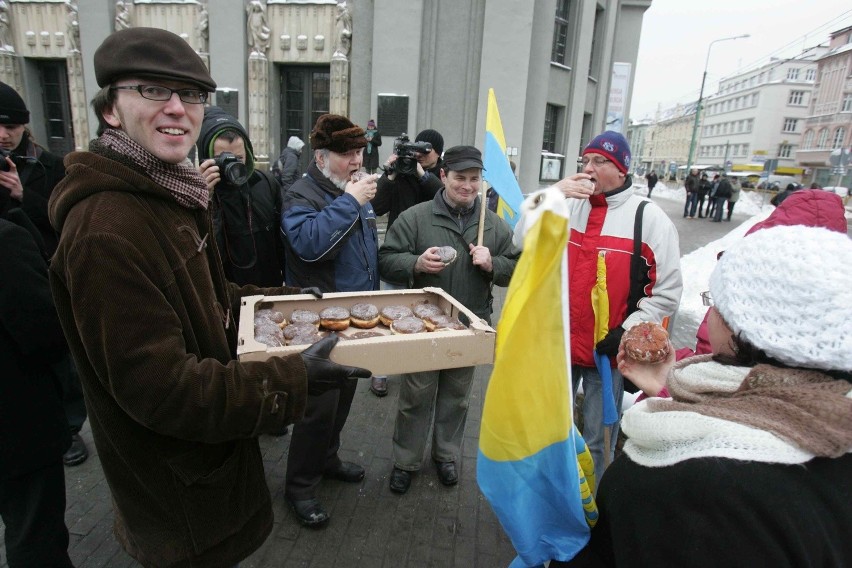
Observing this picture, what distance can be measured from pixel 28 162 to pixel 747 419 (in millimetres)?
4368

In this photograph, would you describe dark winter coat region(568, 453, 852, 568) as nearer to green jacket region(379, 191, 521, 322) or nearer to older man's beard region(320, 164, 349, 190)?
green jacket region(379, 191, 521, 322)

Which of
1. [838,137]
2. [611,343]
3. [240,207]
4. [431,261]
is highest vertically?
[838,137]

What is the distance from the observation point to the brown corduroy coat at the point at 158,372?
48.9 inches

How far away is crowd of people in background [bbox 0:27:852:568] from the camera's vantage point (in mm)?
942

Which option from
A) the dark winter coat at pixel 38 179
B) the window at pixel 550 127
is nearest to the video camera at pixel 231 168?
the dark winter coat at pixel 38 179

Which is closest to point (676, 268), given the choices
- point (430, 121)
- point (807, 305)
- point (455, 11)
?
point (807, 305)

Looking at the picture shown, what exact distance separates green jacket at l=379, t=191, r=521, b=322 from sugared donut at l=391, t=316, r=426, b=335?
778mm

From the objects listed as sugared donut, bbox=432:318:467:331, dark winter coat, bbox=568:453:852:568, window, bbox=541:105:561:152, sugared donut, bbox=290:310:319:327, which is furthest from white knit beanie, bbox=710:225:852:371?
window, bbox=541:105:561:152

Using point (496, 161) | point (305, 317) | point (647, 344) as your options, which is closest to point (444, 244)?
point (496, 161)

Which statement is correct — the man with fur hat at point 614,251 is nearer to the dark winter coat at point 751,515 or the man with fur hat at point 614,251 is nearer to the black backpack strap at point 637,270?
the black backpack strap at point 637,270

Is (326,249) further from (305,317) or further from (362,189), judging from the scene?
(305,317)

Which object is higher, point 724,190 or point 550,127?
point 550,127

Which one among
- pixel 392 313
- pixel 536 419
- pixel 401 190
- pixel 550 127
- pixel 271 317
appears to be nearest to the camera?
pixel 536 419

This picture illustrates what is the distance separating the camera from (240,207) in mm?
3232
